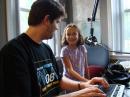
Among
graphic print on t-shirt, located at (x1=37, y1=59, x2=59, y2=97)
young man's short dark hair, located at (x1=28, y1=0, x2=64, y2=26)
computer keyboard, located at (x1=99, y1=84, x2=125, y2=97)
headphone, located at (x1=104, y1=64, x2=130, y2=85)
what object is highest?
young man's short dark hair, located at (x1=28, y1=0, x2=64, y2=26)

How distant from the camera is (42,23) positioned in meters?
1.41

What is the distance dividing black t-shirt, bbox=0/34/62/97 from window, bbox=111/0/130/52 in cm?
233

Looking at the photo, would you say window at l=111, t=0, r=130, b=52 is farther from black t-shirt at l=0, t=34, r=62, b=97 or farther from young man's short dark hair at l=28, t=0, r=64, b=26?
young man's short dark hair at l=28, t=0, r=64, b=26

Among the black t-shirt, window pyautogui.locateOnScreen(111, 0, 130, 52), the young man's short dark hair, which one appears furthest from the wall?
window pyautogui.locateOnScreen(111, 0, 130, 52)

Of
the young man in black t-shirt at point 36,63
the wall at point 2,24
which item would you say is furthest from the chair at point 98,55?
the young man in black t-shirt at point 36,63

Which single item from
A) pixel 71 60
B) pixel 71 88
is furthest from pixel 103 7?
pixel 71 88

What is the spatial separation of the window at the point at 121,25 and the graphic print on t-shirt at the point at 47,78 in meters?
2.35

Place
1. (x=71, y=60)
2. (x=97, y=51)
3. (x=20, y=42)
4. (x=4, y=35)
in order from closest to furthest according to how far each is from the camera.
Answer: (x=20, y=42), (x=4, y=35), (x=71, y=60), (x=97, y=51)

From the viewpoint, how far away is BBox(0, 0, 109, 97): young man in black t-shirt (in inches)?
46.5

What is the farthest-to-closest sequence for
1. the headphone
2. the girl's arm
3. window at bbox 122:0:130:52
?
window at bbox 122:0:130:52 < the girl's arm < the headphone

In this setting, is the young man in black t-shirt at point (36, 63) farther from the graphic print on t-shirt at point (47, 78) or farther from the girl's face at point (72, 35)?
the girl's face at point (72, 35)

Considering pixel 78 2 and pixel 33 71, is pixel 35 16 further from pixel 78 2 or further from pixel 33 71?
pixel 78 2

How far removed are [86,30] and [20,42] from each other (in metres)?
2.55

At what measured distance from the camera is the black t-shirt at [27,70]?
1174 mm
